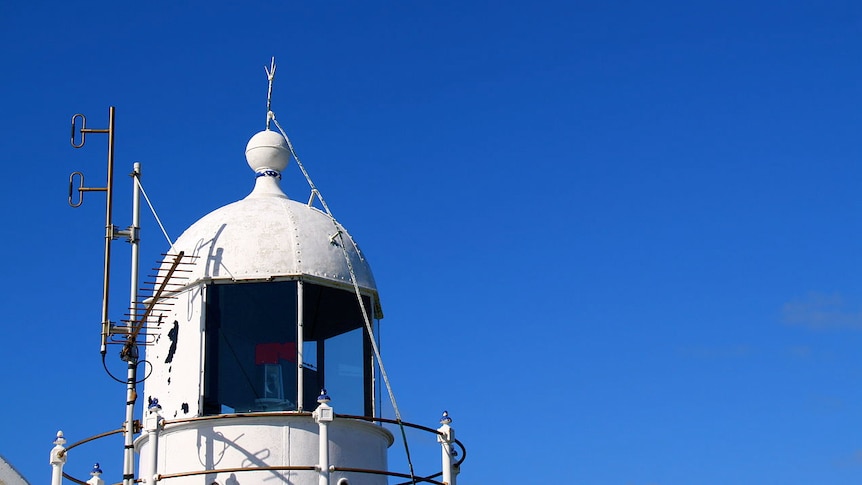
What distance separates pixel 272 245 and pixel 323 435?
390 centimetres

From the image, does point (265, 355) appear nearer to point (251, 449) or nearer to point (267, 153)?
point (251, 449)

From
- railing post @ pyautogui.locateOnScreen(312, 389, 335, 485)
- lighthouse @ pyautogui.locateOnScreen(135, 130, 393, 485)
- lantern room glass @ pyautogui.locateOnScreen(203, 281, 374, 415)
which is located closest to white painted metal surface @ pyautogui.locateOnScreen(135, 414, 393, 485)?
lighthouse @ pyautogui.locateOnScreen(135, 130, 393, 485)

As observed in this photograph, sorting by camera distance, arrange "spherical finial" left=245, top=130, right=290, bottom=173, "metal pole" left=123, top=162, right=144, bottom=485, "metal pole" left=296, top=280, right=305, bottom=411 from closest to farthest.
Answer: "metal pole" left=123, top=162, right=144, bottom=485, "metal pole" left=296, top=280, right=305, bottom=411, "spherical finial" left=245, top=130, right=290, bottom=173

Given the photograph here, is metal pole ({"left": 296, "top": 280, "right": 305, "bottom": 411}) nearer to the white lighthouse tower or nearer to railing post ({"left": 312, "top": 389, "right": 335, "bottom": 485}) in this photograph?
the white lighthouse tower

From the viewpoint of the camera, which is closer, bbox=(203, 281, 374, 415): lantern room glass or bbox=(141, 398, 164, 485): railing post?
bbox=(141, 398, 164, 485): railing post

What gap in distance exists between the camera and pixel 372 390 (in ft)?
86.6

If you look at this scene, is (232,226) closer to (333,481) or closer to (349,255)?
(349,255)

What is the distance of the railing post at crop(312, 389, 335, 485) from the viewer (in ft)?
77.4

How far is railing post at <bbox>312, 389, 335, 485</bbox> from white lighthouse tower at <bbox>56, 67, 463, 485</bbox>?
0.02 m

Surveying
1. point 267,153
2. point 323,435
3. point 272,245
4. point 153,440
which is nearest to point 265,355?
point 272,245

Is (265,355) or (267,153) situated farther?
(267,153)

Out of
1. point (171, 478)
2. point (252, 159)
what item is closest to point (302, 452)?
point (171, 478)

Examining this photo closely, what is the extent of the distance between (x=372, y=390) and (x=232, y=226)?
3.82 metres

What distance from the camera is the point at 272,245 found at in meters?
25.9
